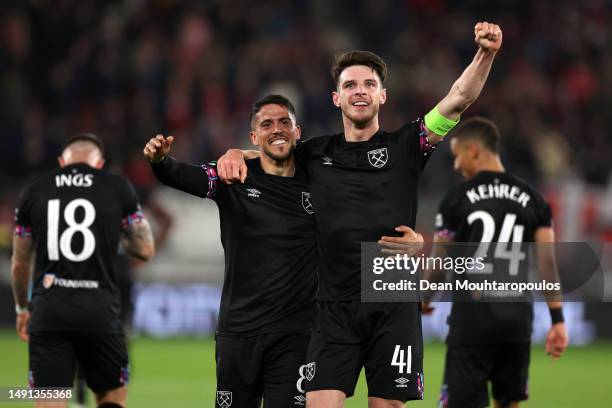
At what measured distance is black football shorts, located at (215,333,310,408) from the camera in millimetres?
6480

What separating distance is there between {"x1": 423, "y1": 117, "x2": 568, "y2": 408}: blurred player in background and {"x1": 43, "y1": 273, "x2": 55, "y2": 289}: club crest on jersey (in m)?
2.53

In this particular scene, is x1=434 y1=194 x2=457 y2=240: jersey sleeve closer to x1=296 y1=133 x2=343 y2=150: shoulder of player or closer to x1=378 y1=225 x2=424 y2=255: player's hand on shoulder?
x1=296 y1=133 x2=343 y2=150: shoulder of player

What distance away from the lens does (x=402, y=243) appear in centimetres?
622

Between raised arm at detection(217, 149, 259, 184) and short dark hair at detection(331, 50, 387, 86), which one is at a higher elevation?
short dark hair at detection(331, 50, 387, 86)

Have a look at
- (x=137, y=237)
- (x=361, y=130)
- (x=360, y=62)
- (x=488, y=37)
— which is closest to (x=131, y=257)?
(x=137, y=237)

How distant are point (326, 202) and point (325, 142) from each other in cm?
39

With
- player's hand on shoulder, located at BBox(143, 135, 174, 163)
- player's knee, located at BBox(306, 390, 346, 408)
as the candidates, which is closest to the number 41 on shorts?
player's knee, located at BBox(306, 390, 346, 408)

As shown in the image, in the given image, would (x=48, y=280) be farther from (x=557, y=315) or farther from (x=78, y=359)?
(x=557, y=315)

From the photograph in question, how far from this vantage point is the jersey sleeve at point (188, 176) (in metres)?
Result: 6.41

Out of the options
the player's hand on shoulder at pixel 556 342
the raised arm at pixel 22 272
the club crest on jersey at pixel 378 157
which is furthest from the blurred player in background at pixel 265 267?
the player's hand on shoulder at pixel 556 342

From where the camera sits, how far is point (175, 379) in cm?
1183

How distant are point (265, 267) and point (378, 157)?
0.92 metres

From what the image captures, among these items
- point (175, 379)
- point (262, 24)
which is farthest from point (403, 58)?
point (175, 379)

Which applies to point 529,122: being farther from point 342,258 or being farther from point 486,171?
point 342,258
